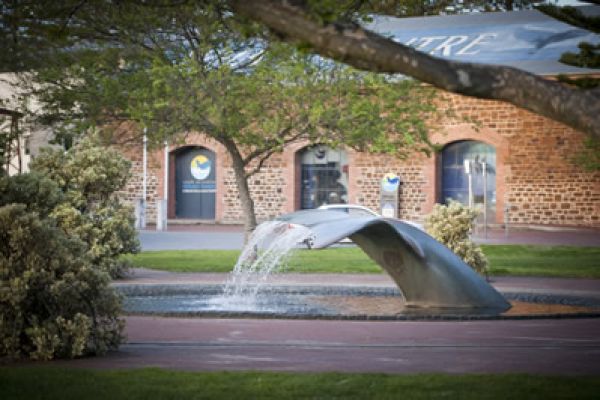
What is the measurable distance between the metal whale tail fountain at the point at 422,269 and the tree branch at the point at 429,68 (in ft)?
22.0

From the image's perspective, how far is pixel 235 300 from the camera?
1530 centimetres

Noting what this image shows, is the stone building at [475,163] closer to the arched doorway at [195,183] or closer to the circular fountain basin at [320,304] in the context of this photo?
the arched doorway at [195,183]

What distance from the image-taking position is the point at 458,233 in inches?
711

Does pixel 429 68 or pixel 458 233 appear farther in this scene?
pixel 458 233

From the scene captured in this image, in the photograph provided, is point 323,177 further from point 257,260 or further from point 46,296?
point 46,296

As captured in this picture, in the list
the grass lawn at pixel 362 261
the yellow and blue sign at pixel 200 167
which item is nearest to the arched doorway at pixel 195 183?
the yellow and blue sign at pixel 200 167

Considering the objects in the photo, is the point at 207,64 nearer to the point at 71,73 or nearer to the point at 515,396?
the point at 71,73

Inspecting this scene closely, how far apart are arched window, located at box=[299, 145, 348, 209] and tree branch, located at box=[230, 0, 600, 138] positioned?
32298 mm

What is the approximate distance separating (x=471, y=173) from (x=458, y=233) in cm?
1827

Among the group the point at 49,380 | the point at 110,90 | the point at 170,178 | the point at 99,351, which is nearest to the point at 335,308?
the point at 99,351

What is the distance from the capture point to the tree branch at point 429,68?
675cm

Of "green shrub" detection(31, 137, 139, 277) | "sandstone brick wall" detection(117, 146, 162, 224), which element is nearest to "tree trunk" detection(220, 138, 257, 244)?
"green shrub" detection(31, 137, 139, 277)

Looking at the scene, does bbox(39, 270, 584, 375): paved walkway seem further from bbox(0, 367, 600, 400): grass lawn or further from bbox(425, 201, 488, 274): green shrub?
bbox(425, 201, 488, 274): green shrub

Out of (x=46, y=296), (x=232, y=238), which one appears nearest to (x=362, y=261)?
(x=232, y=238)
